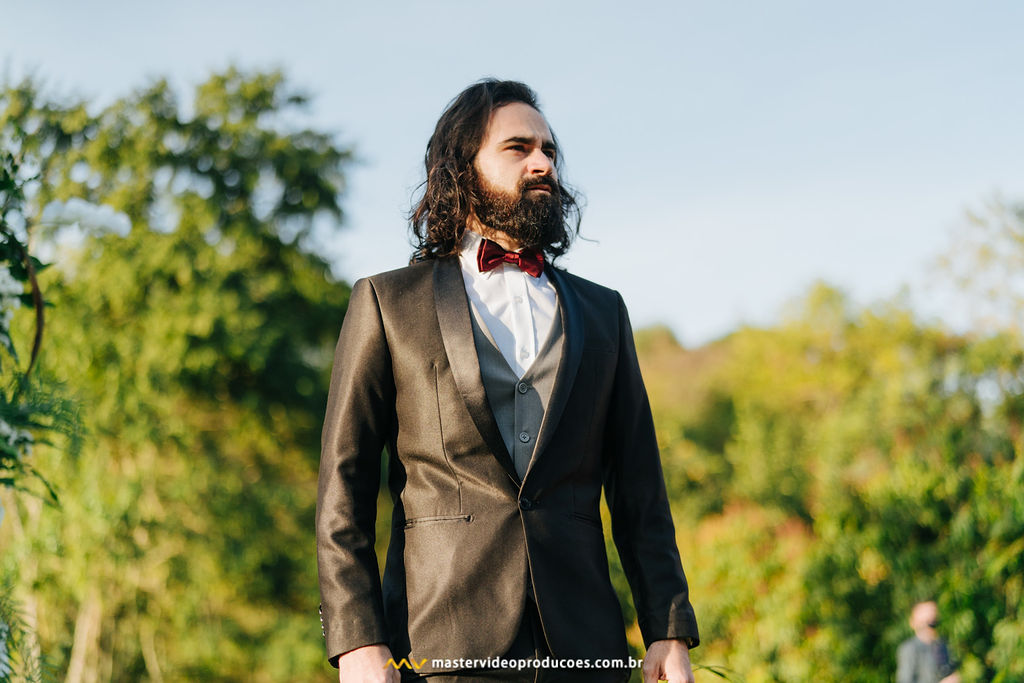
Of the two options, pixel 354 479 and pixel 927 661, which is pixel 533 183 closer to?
pixel 354 479

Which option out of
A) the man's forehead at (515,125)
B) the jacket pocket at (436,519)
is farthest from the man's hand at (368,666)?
the man's forehead at (515,125)

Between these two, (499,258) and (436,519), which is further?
(499,258)

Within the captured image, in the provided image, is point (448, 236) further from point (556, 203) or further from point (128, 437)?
point (128, 437)

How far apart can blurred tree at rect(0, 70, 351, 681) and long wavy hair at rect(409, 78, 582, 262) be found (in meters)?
9.60

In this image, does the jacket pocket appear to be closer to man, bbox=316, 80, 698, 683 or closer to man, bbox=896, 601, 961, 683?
man, bbox=316, 80, 698, 683

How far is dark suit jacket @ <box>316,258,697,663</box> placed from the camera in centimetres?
177

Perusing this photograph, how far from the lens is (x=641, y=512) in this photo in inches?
79.2

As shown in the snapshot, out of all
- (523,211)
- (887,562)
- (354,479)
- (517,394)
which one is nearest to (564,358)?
(517,394)

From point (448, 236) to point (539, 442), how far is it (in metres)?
0.58

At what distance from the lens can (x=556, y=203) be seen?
6.98 feet

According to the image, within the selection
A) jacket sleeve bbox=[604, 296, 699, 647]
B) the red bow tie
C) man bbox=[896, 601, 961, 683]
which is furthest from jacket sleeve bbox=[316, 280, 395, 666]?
man bbox=[896, 601, 961, 683]

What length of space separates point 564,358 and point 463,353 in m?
0.20

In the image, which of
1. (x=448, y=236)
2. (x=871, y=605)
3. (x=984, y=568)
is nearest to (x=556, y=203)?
(x=448, y=236)

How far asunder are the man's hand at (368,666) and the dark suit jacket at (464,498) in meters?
0.02
